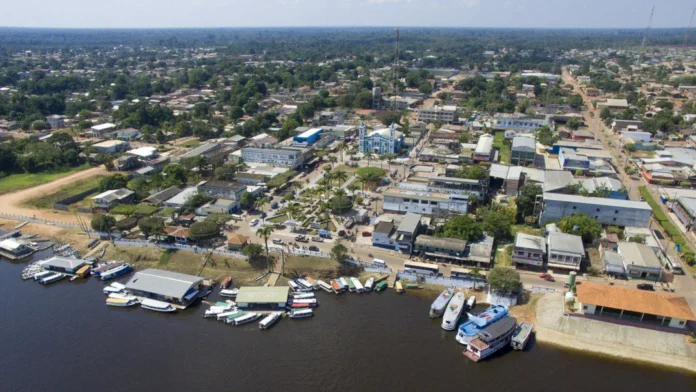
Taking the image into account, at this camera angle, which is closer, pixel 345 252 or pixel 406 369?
pixel 406 369

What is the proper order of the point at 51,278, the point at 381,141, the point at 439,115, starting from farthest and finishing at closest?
1. the point at 439,115
2. the point at 381,141
3. the point at 51,278

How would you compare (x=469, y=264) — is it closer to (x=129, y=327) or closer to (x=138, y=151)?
(x=129, y=327)

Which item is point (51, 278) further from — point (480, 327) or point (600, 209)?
point (600, 209)

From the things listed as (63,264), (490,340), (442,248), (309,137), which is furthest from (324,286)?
(309,137)

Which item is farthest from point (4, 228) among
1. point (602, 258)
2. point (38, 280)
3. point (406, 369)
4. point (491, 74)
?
point (491, 74)

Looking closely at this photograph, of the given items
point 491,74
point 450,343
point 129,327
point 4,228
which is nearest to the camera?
point 450,343

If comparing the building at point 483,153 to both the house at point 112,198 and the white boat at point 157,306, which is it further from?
the house at point 112,198

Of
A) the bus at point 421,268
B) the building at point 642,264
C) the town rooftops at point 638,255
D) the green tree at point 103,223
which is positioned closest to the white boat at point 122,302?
the green tree at point 103,223
